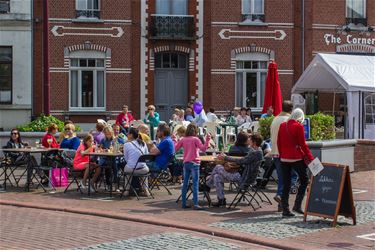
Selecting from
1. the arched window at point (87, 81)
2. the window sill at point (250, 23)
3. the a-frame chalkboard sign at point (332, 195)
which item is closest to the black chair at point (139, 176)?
the a-frame chalkboard sign at point (332, 195)

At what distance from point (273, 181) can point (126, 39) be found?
49.7 feet

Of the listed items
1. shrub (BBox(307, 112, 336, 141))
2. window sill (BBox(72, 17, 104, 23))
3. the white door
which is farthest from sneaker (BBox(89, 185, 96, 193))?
window sill (BBox(72, 17, 104, 23))

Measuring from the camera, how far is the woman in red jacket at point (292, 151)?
11.3 metres

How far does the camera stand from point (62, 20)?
29.3m

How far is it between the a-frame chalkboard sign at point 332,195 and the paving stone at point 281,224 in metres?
0.19

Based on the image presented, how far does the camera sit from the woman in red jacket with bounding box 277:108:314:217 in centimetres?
1133

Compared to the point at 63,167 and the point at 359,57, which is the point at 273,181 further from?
the point at 359,57

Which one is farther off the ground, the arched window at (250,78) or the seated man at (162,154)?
the arched window at (250,78)

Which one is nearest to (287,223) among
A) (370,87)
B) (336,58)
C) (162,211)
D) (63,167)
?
(162,211)

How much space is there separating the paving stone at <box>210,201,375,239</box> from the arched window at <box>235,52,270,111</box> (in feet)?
62.0

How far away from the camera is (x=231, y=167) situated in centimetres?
1262

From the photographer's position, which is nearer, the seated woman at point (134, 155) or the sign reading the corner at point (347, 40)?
the seated woman at point (134, 155)

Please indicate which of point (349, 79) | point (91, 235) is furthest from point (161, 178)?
point (349, 79)

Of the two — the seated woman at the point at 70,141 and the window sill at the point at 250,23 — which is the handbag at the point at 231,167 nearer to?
the seated woman at the point at 70,141
